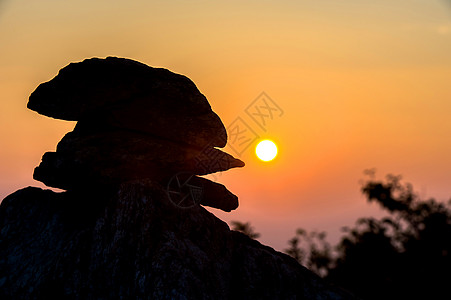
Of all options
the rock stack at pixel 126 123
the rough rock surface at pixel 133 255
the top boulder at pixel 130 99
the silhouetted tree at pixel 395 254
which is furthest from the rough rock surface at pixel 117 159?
the silhouetted tree at pixel 395 254

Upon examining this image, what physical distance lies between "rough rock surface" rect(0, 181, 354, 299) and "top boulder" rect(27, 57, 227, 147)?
3.50 m

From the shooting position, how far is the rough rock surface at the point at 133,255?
20.8 m

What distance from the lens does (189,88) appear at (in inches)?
1021

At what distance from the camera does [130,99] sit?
25531 mm

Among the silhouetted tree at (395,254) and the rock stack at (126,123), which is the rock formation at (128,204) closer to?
the rock stack at (126,123)

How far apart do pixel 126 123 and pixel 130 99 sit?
1.20m

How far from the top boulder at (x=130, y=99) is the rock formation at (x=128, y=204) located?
50 millimetres

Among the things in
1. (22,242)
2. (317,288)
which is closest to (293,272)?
Answer: (317,288)

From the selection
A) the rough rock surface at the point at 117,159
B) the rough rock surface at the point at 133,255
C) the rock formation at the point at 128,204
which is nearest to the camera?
the rough rock surface at the point at 133,255

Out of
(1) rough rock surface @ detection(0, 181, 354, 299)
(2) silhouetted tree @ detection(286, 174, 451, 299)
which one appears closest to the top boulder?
(1) rough rock surface @ detection(0, 181, 354, 299)

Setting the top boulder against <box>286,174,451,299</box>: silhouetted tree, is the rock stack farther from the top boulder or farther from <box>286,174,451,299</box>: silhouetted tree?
<box>286,174,451,299</box>: silhouetted tree

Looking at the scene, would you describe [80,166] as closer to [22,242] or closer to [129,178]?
[129,178]

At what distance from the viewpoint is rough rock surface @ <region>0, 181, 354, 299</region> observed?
68.4 feet

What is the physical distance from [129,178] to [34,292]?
659 cm
